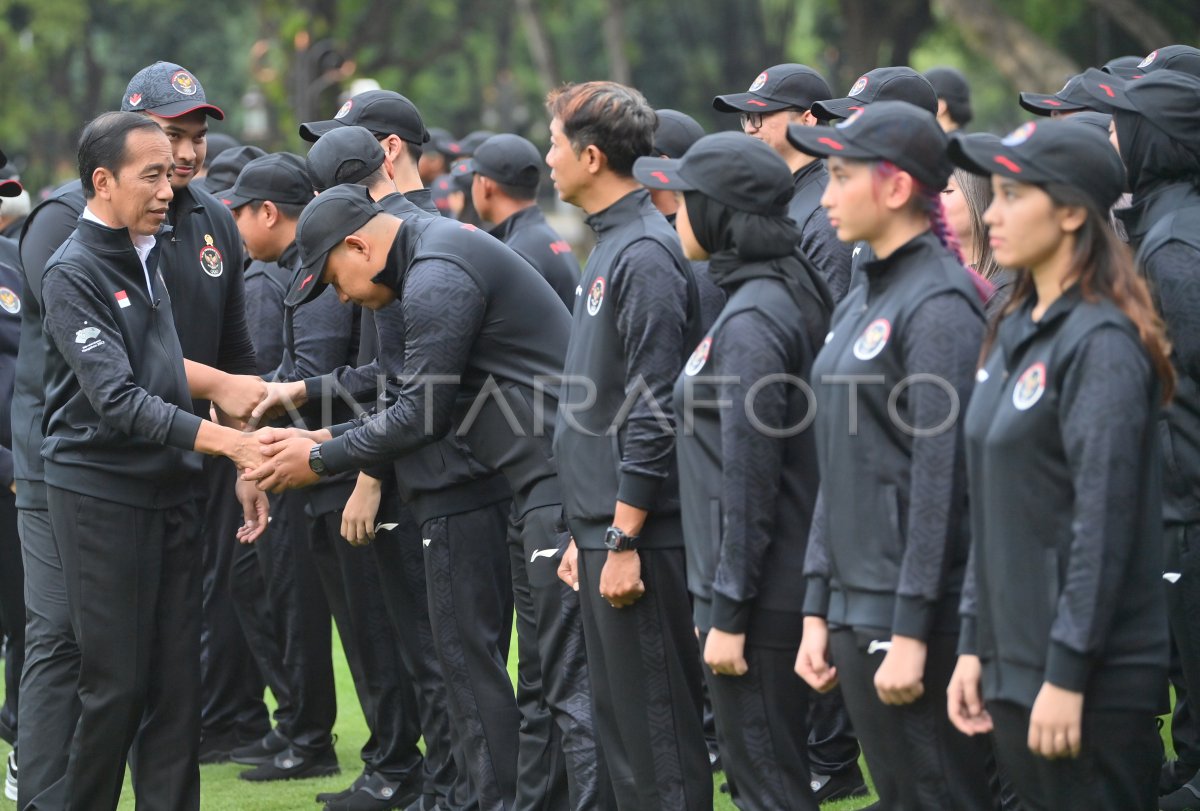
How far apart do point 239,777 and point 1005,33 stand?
718 inches

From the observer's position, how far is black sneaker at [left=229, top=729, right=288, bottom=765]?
24.2ft

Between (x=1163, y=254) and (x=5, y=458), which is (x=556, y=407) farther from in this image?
(x=5, y=458)

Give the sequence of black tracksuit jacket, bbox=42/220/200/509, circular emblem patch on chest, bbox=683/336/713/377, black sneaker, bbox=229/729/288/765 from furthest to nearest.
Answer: black sneaker, bbox=229/729/288/765 < black tracksuit jacket, bbox=42/220/200/509 < circular emblem patch on chest, bbox=683/336/713/377

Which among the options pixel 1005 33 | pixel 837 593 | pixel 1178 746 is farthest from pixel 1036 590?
pixel 1005 33

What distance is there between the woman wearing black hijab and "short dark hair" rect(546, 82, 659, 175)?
0.57 meters

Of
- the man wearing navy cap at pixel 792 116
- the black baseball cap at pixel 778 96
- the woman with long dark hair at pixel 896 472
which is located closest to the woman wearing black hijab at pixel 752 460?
the woman with long dark hair at pixel 896 472

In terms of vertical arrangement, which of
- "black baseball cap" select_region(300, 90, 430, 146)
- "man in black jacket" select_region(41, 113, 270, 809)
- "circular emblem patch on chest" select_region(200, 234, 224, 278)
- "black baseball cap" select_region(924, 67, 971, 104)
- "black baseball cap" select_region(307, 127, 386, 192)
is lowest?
"man in black jacket" select_region(41, 113, 270, 809)

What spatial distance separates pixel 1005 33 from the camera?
2206 centimetres

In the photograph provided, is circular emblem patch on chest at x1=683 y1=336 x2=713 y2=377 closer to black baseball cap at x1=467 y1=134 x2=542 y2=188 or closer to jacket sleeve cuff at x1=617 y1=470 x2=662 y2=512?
jacket sleeve cuff at x1=617 y1=470 x2=662 y2=512

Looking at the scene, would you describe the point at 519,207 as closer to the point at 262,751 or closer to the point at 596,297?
the point at 262,751

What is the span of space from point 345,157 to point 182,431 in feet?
4.01

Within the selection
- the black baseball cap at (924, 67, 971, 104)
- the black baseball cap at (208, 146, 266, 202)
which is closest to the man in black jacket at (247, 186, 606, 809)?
the black baseball cap at (208, 146, 266, 202)

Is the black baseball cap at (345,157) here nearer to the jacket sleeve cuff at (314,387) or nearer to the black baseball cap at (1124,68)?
the jacket sleeve cuff at (314,387)

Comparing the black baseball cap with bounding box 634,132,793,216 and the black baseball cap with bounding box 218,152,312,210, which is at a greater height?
the black baseball cap with bounding box 634,132,793,216
